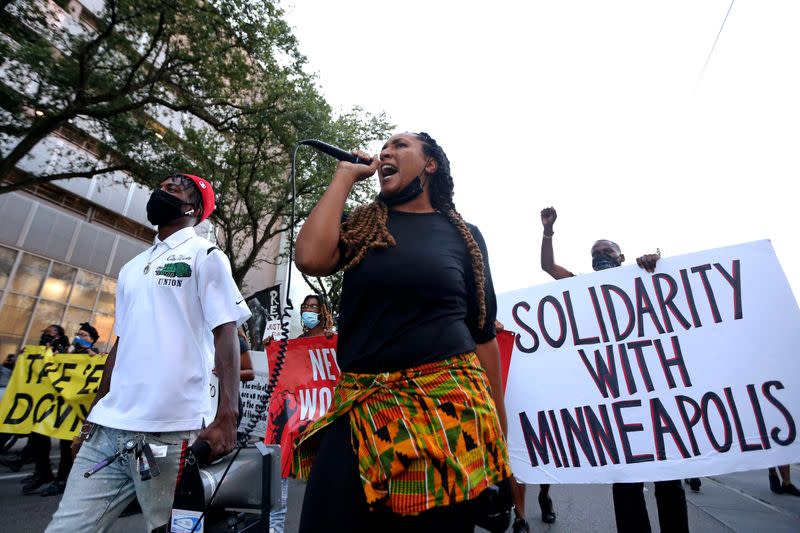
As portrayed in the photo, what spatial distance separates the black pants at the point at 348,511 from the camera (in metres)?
1.16

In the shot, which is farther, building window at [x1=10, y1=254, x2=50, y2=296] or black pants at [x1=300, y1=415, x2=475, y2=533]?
building window at [x1=10, y1=254, x2=50, y2=296]

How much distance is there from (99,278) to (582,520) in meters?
16.8

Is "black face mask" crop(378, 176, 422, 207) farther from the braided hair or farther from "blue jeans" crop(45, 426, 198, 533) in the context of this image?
"blue jeans" crop(45, 426, 198, 533)

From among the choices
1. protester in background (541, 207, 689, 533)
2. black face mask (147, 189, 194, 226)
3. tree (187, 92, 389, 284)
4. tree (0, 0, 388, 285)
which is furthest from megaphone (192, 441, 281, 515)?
tree (187, 92, 389, 284)

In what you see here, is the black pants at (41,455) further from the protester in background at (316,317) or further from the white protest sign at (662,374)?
the white protest sign at (662,374)

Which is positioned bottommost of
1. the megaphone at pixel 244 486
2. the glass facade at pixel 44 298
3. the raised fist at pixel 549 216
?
the megaphone at pixel 244 486

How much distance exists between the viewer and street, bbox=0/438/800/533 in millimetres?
4039

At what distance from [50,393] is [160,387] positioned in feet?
16.6

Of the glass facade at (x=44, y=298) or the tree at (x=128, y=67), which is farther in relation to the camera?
the glass facade at (x=44, y=298)

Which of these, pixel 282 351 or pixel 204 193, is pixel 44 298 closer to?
pixel 282 351

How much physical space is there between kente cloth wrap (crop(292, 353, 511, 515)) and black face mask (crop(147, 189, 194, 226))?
1449 millimetres

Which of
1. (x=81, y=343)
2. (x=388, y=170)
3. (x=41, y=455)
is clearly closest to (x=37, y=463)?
(x=41, y=455)

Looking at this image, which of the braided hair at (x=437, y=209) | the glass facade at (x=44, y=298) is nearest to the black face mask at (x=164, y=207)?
the braided hair at (x=437, y=209)

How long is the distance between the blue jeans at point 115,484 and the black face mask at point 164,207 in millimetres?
994
